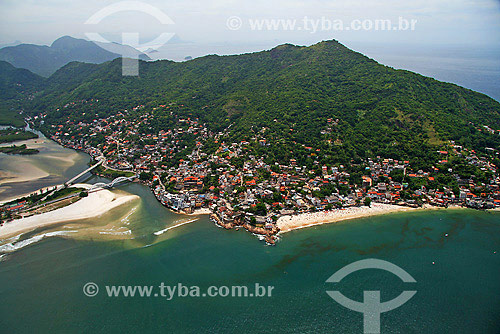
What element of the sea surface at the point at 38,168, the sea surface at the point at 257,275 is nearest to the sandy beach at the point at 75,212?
the sea surface at the point at 257,275

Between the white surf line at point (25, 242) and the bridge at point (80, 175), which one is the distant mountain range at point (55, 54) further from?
the white surf line at point (25, 242)

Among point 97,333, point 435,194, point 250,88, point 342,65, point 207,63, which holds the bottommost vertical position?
point 97,333

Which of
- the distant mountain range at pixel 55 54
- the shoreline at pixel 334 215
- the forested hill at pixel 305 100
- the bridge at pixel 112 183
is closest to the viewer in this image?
the shoreline at pixel 334 215

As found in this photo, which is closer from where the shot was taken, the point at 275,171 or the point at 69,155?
the point at 275,171

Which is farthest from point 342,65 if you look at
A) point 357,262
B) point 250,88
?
point 357,262

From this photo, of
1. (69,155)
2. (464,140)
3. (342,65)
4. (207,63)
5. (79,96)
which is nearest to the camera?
(464,140)

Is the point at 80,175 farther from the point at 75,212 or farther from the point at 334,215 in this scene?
the point at 334,215

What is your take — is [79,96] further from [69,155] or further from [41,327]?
[41,327]
